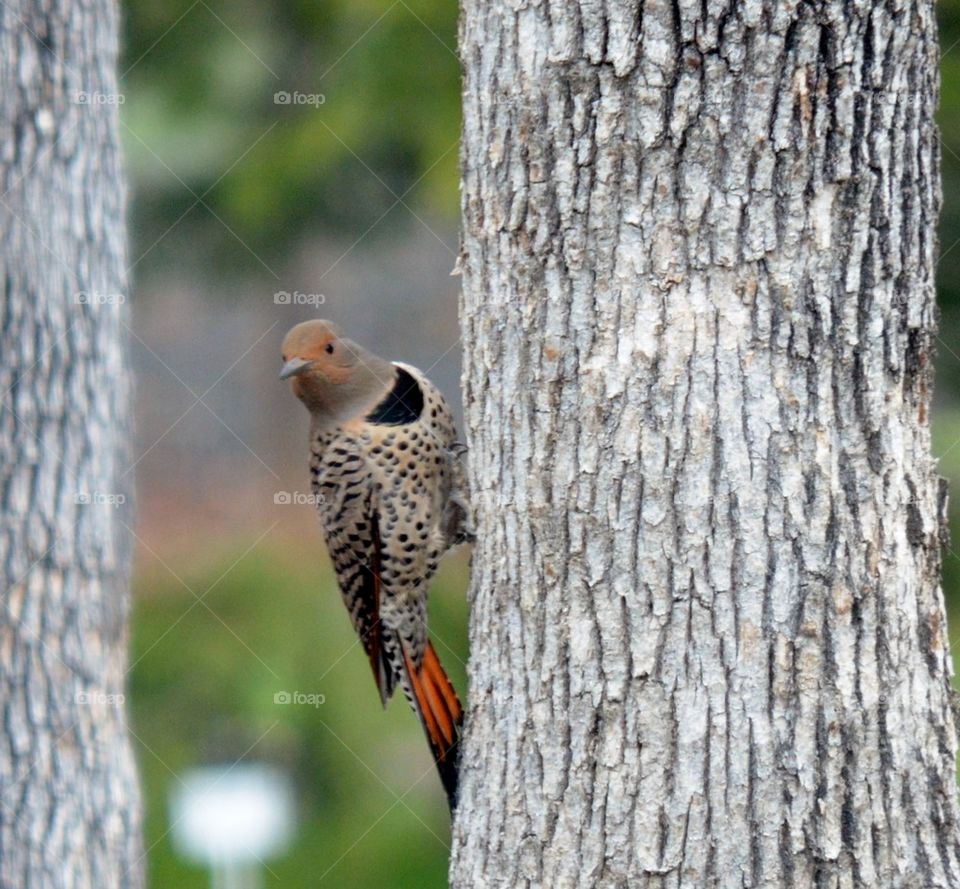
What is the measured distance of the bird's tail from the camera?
11.2ft

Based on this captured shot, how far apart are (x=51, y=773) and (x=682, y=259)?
3.45 m

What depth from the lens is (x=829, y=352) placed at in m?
2.26

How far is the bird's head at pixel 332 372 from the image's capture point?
3.92 metres

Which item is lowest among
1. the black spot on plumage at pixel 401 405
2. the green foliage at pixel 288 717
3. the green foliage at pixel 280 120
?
the green foliage at pixel 288 717

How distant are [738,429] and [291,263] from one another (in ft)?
21.9

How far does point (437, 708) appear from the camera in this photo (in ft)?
12.1

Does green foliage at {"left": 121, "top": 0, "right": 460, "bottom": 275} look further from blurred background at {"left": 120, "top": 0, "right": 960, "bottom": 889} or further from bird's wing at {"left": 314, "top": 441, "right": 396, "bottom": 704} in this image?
bird's wing at {"left": 314, "top": 441, "right": 396, "bottom": 704}

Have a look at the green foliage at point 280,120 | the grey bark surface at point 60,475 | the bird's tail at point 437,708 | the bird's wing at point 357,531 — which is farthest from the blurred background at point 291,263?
the bird's tail at point 437,708

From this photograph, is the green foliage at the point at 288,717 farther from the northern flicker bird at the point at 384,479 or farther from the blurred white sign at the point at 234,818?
the northern flicker bird at the point at 384,479

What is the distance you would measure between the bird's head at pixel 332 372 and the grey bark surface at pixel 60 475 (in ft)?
3.83

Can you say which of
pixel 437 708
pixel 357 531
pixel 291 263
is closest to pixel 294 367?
pixel 357 531

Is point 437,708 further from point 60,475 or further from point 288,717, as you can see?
point 288,717

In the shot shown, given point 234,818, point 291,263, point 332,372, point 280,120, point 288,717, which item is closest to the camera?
point 332,372

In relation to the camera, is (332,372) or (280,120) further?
(280,120)
